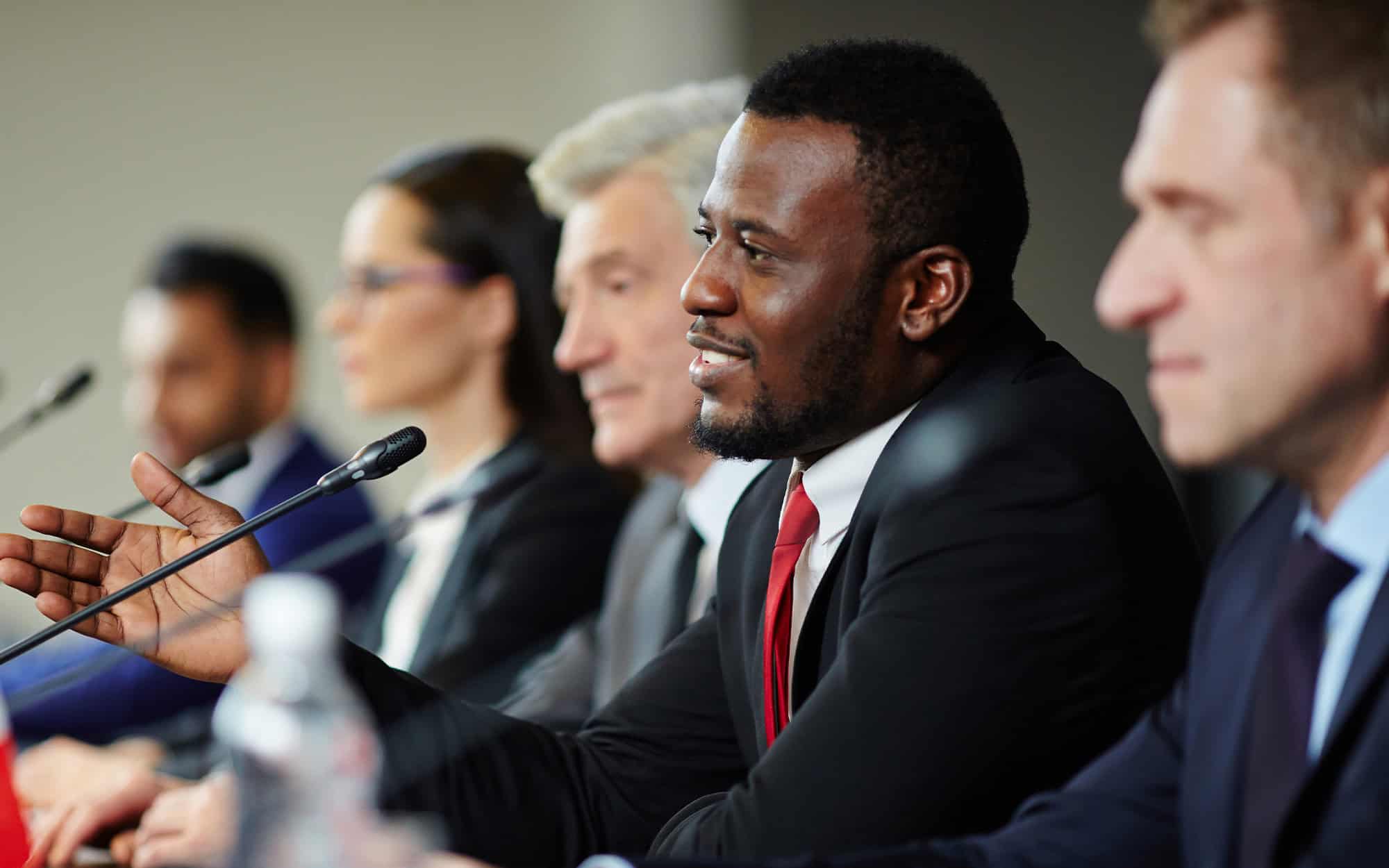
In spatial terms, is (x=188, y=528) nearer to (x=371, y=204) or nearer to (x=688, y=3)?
(x=371, y=204)

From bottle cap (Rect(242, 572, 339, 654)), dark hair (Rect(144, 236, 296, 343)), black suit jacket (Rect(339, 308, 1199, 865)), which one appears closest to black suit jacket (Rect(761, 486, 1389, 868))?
black suit jacket (Rect(339, 308, 1199, 865))

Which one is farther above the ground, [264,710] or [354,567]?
[264,710]

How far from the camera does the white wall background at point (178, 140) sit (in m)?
6.15

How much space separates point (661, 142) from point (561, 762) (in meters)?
1.31

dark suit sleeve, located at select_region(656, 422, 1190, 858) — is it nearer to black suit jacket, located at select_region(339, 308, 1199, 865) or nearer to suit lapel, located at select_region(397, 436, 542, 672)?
black suit jacket, located at select_region(339, 308, 1199, 865)

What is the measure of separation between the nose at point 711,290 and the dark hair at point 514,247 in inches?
56.6

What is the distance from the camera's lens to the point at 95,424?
20.2 feet

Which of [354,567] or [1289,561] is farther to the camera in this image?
[354,567]

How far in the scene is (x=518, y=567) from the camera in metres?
2.99

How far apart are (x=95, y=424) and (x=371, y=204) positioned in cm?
318

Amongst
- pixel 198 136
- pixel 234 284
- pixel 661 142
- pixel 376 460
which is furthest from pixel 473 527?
pixel 198 136

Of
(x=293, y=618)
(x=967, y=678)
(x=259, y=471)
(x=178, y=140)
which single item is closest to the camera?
(x=293, y=618)

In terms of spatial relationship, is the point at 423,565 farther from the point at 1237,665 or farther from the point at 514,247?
the point at 1237,665

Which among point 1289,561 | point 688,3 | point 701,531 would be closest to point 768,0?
point 688,3
